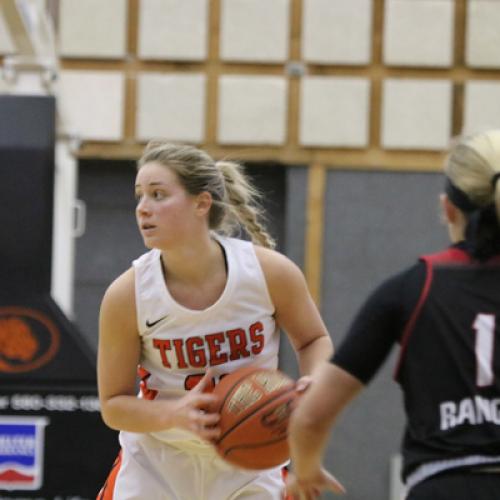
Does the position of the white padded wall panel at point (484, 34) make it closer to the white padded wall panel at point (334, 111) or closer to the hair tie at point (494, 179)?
the white padded wall panel at point (334, 111)

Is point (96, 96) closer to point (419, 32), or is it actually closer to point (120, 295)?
point (419, 32)

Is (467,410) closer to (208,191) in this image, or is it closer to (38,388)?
(208,191)

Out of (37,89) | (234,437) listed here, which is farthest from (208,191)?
(37,89)

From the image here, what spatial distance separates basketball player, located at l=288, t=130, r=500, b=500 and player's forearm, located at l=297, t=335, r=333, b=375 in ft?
3.92

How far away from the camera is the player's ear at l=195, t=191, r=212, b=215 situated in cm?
395

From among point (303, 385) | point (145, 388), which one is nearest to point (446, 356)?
point (303, 385)

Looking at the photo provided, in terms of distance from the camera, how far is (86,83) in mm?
11781

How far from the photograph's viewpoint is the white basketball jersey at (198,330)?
3826mm

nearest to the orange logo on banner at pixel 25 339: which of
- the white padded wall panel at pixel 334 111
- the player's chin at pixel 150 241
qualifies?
the player's chin at pixel 150 241

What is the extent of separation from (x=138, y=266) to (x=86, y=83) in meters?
8.11

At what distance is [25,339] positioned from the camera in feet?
21.0

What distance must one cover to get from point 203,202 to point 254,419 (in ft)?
2.51

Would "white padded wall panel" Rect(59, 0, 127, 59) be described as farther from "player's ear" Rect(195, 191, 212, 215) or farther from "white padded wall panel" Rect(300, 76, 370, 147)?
"player's ear" Rect(195, 191, 212, 215)

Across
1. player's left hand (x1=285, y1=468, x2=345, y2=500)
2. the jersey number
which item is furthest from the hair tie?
player's left hand (x1=285, y1=468, x2=345, y2=500)
